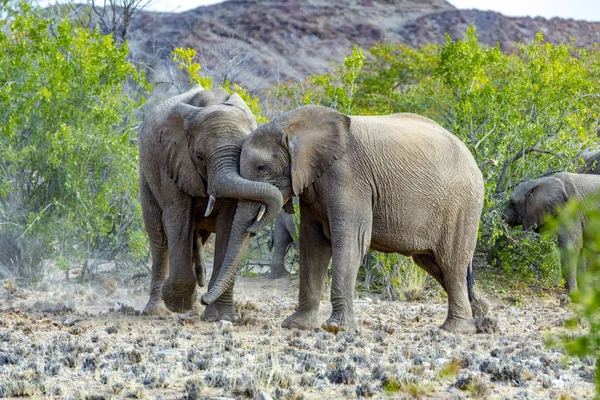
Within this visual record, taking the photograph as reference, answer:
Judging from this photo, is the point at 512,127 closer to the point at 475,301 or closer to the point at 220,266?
the point at 475,301

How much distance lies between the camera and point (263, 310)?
10.4 meters

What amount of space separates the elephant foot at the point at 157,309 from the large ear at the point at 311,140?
2.27m

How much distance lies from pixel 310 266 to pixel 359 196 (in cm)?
93

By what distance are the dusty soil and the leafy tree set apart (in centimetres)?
245

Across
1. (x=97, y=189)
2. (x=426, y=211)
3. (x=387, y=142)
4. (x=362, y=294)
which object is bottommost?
(x=362, y=294)

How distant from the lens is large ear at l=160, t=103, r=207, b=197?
8.46 meters

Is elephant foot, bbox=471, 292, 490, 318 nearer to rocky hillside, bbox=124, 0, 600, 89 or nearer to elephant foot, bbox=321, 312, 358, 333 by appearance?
elephant foot, bbox=321, 312, 358, 333

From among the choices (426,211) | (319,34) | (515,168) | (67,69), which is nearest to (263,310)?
(426,211)

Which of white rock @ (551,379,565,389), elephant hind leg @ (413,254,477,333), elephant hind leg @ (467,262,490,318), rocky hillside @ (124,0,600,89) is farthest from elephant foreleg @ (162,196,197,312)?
rocky hillside @ (124,0,600,89)

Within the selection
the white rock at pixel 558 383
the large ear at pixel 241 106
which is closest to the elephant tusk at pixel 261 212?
the large ear at pixel 241 106

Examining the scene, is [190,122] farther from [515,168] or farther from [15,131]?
[515,168]

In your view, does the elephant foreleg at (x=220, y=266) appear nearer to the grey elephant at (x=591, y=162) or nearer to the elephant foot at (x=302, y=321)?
the elephant foot at (x=302, y=321)

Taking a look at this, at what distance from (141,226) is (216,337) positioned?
231 inches

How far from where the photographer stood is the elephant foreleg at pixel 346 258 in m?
8.14
